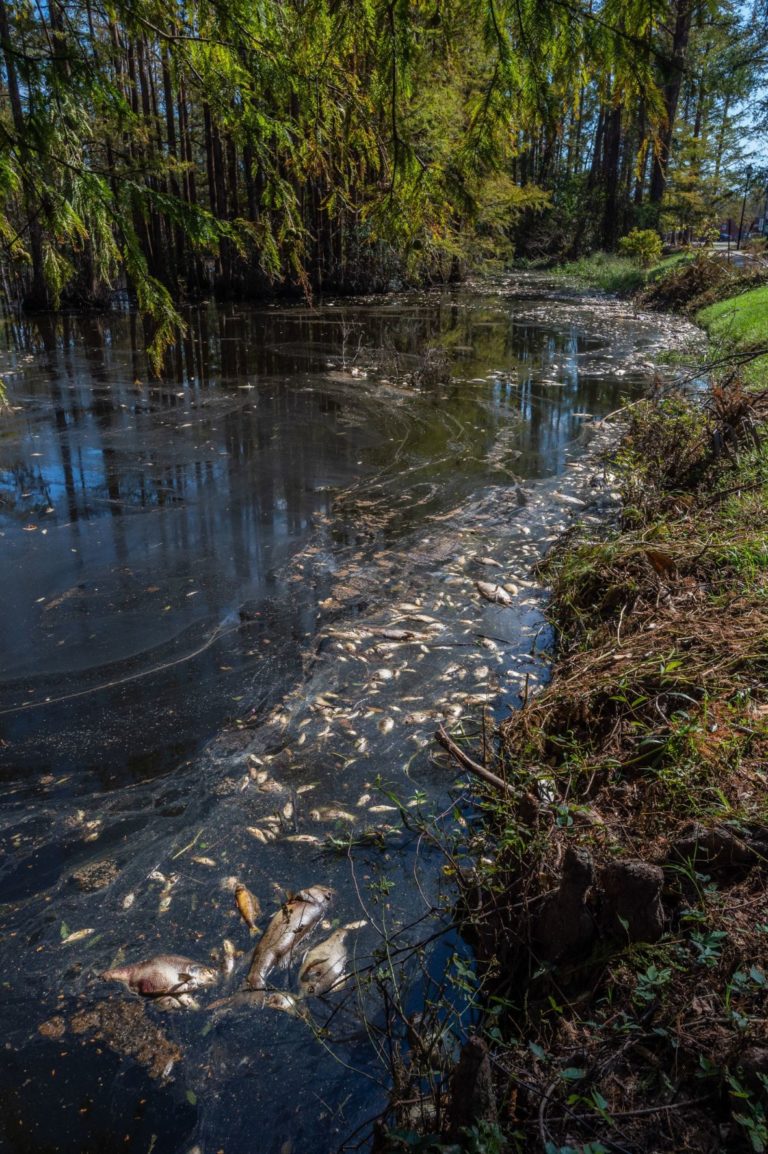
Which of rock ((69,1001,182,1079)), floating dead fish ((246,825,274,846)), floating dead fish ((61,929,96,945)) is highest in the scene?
floating dead fish ((246,825,274,846))

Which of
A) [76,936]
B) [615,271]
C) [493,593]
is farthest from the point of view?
[615,271]

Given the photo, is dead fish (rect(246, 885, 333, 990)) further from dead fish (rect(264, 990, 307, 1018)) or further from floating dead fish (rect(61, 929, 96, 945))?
floating dead fish (rect(61, 929, 96, 945))

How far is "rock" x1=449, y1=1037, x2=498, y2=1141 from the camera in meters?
1.83

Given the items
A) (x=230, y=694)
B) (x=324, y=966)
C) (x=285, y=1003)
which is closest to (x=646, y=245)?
(x=230, y=694)

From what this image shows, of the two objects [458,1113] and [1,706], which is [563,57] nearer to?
[458,1113]

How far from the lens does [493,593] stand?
17.6 ft

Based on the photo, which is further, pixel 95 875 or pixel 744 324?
pixel 744 324

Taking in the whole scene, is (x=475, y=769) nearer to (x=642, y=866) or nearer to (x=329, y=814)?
(x=329, y=814)

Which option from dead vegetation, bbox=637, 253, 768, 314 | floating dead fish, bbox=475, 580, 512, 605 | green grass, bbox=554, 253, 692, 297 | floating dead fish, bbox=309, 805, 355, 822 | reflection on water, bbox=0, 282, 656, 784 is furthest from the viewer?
green grass, bbox=554, 253, 692, 297

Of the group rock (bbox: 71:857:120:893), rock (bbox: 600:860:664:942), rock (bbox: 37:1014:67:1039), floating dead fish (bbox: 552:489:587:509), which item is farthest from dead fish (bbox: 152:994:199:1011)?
floating dead fish (bbox: 552:489:587:509)

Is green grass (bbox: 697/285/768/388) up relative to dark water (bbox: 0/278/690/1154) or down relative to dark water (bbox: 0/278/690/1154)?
up

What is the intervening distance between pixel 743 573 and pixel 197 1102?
3.63 m

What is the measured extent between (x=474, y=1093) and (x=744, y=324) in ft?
45.9

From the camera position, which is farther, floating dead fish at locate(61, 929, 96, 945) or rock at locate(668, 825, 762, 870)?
floating dead fish at locate(61, 929, 96, 945)
